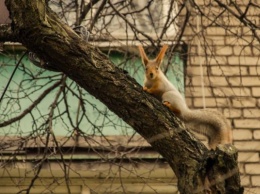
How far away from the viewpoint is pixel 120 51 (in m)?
6.86

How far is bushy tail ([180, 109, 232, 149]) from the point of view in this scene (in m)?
4.59

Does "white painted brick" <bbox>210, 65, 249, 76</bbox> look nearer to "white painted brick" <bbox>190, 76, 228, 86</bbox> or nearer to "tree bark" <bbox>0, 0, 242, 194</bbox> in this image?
"white painted brick" <bbox>190, 76, 228, 86</bbox>

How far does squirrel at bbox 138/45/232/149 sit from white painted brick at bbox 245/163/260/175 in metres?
2.37

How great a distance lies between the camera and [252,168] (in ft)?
24.7

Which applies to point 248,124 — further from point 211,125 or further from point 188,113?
point 211,125

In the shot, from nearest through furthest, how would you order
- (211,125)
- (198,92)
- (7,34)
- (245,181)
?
(7,34) → (211,125) → (245,181) → (198,92)

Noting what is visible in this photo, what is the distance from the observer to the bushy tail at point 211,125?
459 cm

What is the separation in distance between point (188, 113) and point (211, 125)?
0.38m

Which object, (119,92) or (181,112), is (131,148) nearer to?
(181,112)

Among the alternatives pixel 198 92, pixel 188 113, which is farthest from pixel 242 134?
pixel 188 113

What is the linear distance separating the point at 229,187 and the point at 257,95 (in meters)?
4.13

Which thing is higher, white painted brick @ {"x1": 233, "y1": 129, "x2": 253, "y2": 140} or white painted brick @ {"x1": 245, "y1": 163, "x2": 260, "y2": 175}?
white painted brick @ {"x1": 233, "y1": 129, "x2": 253, "y2": 140}

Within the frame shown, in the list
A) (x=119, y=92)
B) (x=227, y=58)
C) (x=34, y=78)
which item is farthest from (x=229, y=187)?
(x=227, y=58)

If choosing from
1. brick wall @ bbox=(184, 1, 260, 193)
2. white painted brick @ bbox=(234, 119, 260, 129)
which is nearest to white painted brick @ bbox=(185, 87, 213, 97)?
brick wall @ bbox=(184, 1, 260, 193)
